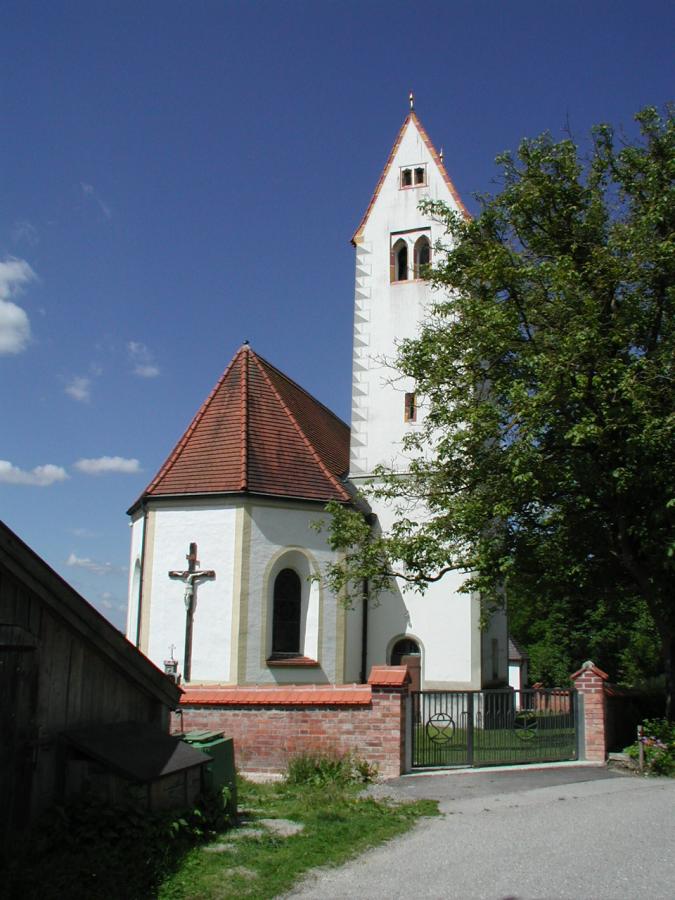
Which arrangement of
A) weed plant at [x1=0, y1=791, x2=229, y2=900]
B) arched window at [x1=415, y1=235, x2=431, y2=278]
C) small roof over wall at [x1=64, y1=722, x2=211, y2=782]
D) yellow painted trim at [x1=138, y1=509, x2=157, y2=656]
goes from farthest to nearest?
1. arched window at [x1=415, y1=235, x2=431, y2=278]
2. yellow painted trim at [x1=138, y1=509, x2=157, y2=656]
3. small roof over wall at [x1=64, y1=722, x2=211, y2=782]
4. weed plant at [x1=0, y1=791, x2=229, y2=900]

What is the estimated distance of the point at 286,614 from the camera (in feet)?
64.6

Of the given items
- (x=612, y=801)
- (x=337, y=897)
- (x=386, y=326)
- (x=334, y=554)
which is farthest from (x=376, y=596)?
(x=337, y=897)

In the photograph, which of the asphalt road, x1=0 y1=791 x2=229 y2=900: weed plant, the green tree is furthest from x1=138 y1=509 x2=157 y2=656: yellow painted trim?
x1=0 y1=791 x2=229 y2=900: weed plant

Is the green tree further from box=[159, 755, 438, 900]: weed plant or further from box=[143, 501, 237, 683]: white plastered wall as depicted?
box=[159, 755, 438, 900]: weed plant

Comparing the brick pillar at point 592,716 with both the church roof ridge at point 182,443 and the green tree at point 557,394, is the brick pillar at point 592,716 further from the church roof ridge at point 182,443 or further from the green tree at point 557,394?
the church roof ridge at point 182,443

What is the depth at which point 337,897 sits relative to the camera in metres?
6.16

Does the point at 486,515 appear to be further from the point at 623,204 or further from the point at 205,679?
the point at 205,679

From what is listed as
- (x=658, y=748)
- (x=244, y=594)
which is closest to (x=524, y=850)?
(x=658, y=748)

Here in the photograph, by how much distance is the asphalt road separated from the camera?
21.0ft

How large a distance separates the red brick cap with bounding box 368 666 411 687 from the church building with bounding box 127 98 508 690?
22.5ft

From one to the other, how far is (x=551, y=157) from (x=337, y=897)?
44.6 ft

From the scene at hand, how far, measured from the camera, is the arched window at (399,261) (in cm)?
2416

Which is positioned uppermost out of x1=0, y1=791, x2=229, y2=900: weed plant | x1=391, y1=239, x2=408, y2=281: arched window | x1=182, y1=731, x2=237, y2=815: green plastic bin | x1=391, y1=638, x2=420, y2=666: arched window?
x1=391, y1=239, x2=408, y2=281: arched window

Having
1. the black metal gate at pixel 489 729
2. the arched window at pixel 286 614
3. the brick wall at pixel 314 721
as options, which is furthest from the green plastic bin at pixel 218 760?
the arched window at pixel 286 614
